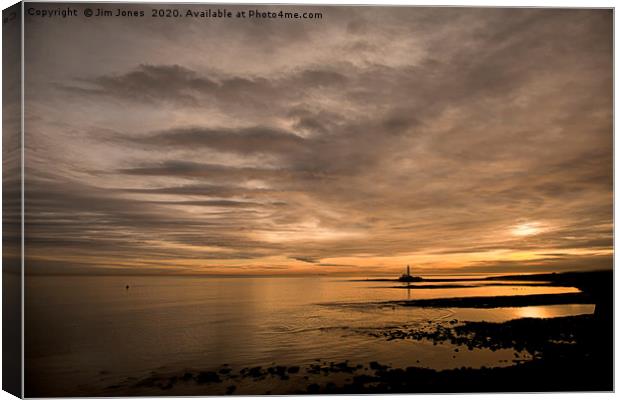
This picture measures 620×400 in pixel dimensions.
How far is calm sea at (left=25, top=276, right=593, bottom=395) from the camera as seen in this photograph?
Answer: 4.35 meters

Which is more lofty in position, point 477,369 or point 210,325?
point 210,325

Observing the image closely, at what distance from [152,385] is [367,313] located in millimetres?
1751

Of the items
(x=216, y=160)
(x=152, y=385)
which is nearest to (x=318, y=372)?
(x=152, y=385)

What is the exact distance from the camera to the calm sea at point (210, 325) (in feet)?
14.3

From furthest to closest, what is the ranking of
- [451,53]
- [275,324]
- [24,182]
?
[275,324] → [451,53] → [24,182]

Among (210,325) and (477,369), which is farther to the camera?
(210,325)

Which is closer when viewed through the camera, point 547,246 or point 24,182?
point 24,182

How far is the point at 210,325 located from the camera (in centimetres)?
493

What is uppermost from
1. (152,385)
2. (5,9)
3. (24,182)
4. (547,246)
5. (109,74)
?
(5,9)

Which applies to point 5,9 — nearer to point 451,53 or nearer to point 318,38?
point 318,38

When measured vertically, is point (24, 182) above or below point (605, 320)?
above

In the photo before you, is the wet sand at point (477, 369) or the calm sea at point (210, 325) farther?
the wet sand at point (477, 369)

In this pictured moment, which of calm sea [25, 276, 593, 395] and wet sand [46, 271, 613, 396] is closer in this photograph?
calm sea [25, 276, 593, 395]

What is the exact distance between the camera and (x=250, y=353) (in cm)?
460
